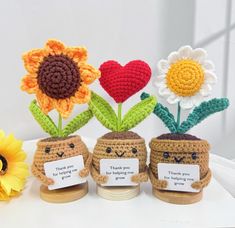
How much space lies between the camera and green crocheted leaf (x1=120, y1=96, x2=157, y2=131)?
2.10 ft

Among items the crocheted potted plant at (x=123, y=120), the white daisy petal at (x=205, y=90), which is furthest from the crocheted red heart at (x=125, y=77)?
the white daisy petal at (x=205, y=90)

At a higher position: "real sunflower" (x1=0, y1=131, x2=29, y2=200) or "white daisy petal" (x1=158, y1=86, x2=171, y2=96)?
"white daisy petal" (x1=158, y1=86, x2=171, y2=96)

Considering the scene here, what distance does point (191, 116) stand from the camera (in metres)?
0.66

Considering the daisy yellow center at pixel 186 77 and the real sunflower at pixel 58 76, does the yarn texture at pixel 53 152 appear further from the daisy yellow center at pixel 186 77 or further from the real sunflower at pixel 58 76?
the daisy yellow center at pixel 186 77

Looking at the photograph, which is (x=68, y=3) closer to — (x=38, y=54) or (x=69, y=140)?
(x=38, y=54)

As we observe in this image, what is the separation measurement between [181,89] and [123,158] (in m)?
0.18

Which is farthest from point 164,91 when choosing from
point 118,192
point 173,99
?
point 118,192

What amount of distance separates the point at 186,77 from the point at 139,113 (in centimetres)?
12

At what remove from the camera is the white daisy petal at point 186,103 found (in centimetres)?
64

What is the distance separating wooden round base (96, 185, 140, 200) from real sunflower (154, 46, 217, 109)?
20cm

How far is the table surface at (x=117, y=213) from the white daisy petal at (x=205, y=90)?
0.72ft

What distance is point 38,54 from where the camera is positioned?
2.00ft

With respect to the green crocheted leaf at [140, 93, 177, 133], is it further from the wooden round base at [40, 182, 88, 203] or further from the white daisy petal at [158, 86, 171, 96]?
the wooden round base at [40, 182, 88, 203]

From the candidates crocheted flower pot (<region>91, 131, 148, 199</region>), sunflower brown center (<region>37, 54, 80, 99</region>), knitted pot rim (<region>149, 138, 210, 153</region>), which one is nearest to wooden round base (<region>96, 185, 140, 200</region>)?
crocheted flower pot (<region>91, 131, 148, 199</region>)
